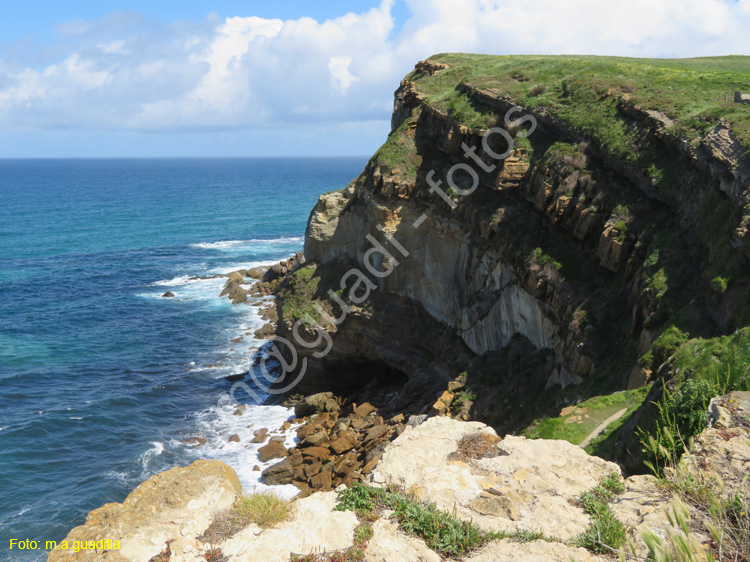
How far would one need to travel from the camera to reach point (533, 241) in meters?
30.2

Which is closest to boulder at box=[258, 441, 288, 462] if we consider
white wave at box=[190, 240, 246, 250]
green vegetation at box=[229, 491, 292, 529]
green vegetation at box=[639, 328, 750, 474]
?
green vegetation at box=[229, 491, 292, 529]

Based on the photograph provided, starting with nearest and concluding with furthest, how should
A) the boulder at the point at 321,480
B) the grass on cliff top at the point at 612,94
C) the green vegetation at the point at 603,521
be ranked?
the green vegetation at the point at 603,521 → the grass on cliff top at the point at 612,94 → the boulder at the point at 321,480

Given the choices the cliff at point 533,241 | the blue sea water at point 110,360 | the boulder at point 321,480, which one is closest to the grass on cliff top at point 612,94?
the cliff at point 533,241

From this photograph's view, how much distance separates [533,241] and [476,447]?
19.6 meters

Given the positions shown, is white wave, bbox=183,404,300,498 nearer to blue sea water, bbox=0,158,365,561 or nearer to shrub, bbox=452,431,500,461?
blue sea water, bbox=0,158,365,561

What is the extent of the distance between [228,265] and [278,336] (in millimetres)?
33270

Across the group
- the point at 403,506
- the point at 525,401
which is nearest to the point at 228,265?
the point at 525,401

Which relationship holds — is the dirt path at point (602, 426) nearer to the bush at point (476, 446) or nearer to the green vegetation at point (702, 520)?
the bush at point (476, 446)

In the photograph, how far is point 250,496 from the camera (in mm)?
11109

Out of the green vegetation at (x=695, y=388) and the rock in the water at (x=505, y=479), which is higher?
the green vegetation at (x=695, y=388)

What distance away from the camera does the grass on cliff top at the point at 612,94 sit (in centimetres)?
2570

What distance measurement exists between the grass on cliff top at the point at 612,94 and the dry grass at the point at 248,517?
20.8 metres

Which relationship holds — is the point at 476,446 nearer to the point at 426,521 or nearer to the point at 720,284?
the point at 426,521

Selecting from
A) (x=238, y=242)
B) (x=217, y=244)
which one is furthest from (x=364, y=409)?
(x=238, y=242)
